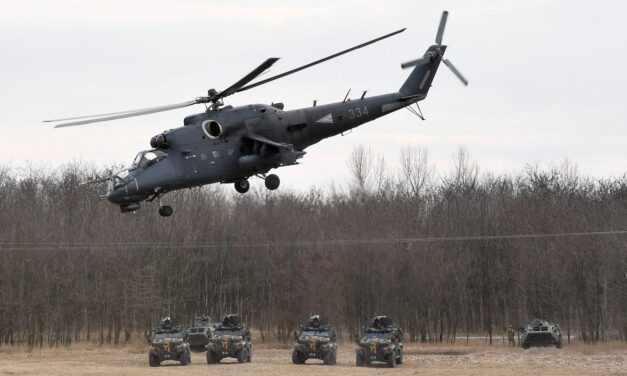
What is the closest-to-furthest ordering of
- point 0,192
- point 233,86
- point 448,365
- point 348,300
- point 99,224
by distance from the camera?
point 233,86 < point 448,365 < point 348,300 < point 99,224 < point 0,192

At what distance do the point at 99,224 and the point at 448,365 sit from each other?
3318cm

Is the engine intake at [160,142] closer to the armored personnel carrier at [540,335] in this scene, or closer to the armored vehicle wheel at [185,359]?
the armored vehicle wheel at [185,359]

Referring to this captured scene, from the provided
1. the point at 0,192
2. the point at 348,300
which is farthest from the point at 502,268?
the point at 0,192

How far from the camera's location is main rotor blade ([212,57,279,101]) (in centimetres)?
2326

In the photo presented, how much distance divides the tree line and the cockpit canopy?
1603 inches

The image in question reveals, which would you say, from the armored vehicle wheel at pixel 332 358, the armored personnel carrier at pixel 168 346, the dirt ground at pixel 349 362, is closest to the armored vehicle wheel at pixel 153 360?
the armored personnel carrier at pixel 168 346

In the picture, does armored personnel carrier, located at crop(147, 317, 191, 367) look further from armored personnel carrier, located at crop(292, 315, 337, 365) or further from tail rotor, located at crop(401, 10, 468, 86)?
tail rotor, located at crop(401, 10, 468, 86)

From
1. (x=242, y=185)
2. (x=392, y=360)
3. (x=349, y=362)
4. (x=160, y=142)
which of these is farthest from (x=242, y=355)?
(x=160, y=142)

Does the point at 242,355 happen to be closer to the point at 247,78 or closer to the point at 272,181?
the point at 272,181

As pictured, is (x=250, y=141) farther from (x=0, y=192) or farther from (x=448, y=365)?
(x=0, y=192)

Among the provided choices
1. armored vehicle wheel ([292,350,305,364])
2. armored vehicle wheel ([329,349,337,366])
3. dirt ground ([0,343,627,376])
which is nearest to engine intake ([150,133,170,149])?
dirt ground ([0,343,627,376])

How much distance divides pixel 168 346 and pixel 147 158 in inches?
889

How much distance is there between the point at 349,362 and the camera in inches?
1948

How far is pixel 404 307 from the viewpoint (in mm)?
65688
